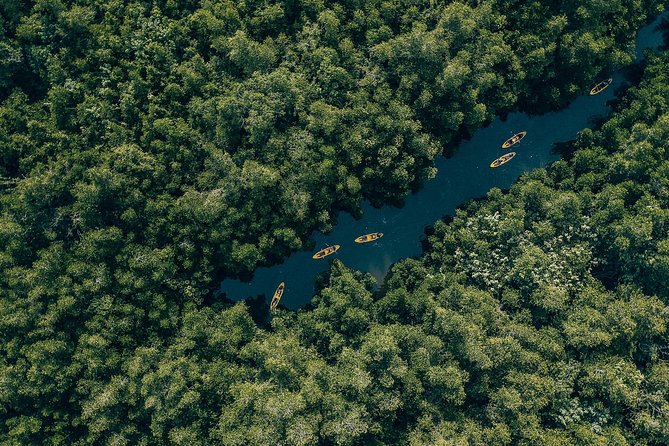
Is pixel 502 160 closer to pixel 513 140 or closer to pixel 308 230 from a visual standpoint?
pixel 513 140

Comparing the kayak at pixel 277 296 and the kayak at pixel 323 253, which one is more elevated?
the kayak at pixel 323 253

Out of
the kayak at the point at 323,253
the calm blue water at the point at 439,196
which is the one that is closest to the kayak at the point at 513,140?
the calm blue water at the point at 439,196

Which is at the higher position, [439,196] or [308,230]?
[308,230]

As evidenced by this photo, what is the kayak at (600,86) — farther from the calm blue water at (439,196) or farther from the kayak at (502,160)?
the kayak at (502,160)

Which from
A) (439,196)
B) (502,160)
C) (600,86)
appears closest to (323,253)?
(439,196)

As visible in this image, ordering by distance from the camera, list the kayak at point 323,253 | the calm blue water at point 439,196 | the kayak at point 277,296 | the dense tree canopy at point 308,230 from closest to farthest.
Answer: the dense tree canopy at point 308,230 → the kayak at point 277,296 → the calm blue water at point 439,196 → the kayak at point 323,253

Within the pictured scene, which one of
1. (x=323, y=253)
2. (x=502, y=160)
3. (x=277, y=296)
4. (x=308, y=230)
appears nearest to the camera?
(x=308, y=230)

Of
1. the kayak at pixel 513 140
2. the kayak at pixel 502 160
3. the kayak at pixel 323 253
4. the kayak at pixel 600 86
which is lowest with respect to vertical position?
the kayak at pixel 323 253

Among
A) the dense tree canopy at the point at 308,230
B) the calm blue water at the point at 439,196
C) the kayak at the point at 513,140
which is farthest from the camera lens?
the kayak at the point at 513,140
